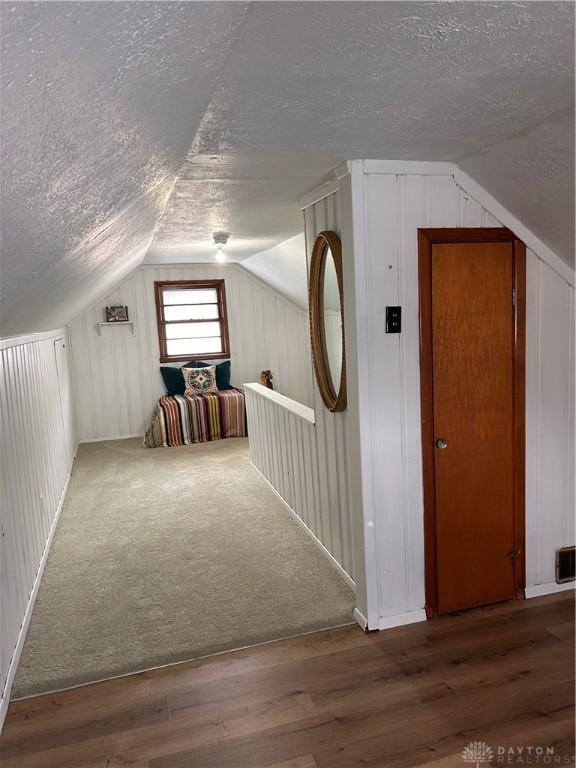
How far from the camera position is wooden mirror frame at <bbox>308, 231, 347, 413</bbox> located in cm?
272

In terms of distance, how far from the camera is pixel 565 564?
2965 millimetres

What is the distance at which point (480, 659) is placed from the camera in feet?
7.91

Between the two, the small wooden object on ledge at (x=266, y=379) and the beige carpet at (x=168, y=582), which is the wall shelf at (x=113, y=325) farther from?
the beige carpet at (x=168, y=582)

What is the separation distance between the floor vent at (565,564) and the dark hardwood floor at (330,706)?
1.12ft

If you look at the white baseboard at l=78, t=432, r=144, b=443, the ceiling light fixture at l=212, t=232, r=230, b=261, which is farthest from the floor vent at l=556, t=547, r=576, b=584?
the white baseboard at l=78, t=432, r=144, b=443

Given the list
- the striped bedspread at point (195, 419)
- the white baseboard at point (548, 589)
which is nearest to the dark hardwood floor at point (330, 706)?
the white baseboard at point (548, 589)

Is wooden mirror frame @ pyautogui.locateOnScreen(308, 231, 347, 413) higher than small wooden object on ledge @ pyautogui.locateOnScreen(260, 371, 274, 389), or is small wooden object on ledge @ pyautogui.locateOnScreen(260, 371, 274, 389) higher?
wooden mirror frame @ pyautogui.locateOnScreen(308, 231, 347, 413)

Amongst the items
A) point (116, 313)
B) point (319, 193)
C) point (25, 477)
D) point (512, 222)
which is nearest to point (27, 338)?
point (25, 477)

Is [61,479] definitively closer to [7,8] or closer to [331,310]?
[331,310]

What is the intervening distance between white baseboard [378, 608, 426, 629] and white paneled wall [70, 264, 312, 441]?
4728 mm

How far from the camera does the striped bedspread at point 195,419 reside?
650cm

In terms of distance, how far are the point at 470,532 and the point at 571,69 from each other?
6.63 ft

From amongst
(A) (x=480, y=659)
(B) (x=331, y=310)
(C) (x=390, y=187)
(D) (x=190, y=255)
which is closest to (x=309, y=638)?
(A) (x=480, y=659)

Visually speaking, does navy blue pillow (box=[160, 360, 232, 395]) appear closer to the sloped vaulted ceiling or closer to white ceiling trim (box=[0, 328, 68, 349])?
white ceiling trim (box=[0, 328, 68, 349])
